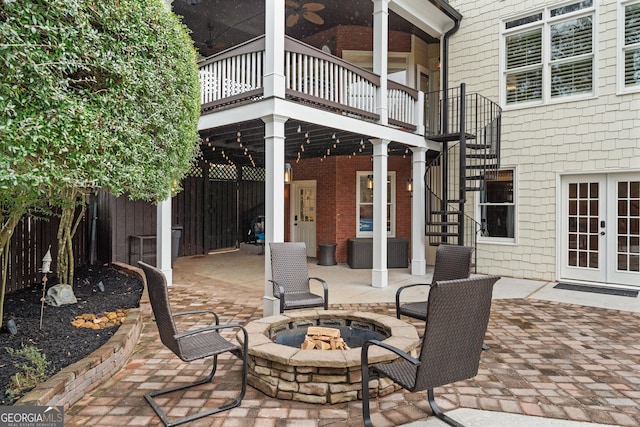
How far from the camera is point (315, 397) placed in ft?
8.85

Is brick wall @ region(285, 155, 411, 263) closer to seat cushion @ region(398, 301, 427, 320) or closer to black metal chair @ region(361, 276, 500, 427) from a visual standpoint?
seat cushion @ region(398, 301, 427, 320)

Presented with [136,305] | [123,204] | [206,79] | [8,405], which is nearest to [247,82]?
[206,79]

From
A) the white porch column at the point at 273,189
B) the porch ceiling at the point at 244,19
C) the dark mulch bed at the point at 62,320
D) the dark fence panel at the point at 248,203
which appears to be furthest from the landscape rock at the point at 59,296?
the dark fence panel at the point at 248,203

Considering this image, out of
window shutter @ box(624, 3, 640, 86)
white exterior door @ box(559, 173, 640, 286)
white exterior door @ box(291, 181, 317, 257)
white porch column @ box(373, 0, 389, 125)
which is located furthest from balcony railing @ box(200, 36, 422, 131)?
window shutter @ box(624, 3, 640, 86)

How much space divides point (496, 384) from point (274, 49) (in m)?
4.35

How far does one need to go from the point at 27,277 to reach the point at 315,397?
458cm

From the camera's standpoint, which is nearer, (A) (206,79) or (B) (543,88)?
(A) (206,79)

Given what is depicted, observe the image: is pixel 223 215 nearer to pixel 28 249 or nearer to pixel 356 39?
pixel 356 39

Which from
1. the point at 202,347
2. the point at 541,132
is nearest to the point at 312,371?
the point at 202,347

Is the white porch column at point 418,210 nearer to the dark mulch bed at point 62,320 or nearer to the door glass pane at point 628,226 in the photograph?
the door glass pane at point 628,226

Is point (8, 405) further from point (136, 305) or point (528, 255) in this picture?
point (528, 255)

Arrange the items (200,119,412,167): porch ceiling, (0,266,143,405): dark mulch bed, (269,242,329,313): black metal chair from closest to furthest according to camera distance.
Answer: (0,266,143,405): dark mulch bed
(269,242,329,313): black metal chair
(200,119,412,167): porch ceiling

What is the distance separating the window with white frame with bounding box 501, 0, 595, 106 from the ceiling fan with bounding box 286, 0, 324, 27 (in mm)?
3942

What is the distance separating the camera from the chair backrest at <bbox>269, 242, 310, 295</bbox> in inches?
181
